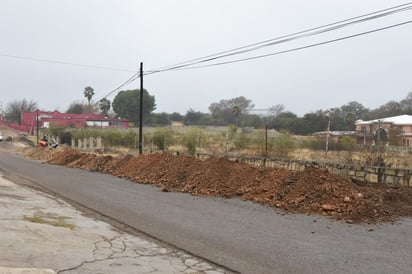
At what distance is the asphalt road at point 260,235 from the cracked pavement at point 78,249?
511mm

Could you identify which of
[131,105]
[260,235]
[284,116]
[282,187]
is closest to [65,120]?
[131,105]

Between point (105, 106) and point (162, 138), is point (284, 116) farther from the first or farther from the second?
point (105, 106)

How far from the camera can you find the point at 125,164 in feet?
75.9

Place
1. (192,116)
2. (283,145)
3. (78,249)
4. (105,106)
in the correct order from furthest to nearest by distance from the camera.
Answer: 1. (105,106)
2. (192,116)
3. (283,145)
4. (78,249)

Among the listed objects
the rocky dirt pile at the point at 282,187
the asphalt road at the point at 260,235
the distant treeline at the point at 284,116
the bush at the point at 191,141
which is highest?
the distant treeline at the point at 284,116

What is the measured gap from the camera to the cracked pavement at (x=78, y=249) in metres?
6.06

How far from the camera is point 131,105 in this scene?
97875 mm

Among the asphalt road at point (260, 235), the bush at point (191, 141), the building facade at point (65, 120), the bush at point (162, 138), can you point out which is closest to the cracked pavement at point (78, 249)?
the asphalt road at point (260, 235)

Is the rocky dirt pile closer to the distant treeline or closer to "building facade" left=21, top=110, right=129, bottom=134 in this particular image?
the distant treeline

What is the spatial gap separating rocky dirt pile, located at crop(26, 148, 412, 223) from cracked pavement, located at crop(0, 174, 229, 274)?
16.4 ft

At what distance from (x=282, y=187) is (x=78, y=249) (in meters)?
7.50

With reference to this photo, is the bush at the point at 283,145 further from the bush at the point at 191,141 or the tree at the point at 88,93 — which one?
the tree at the point at 88,93

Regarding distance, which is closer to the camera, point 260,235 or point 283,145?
point 260,235

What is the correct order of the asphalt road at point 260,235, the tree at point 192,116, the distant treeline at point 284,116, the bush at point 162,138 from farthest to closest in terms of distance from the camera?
the tree at point 192,116 < the bush at point 162,138 < the distant treeline at point 284,116 < the asphalt road at point 260,235
